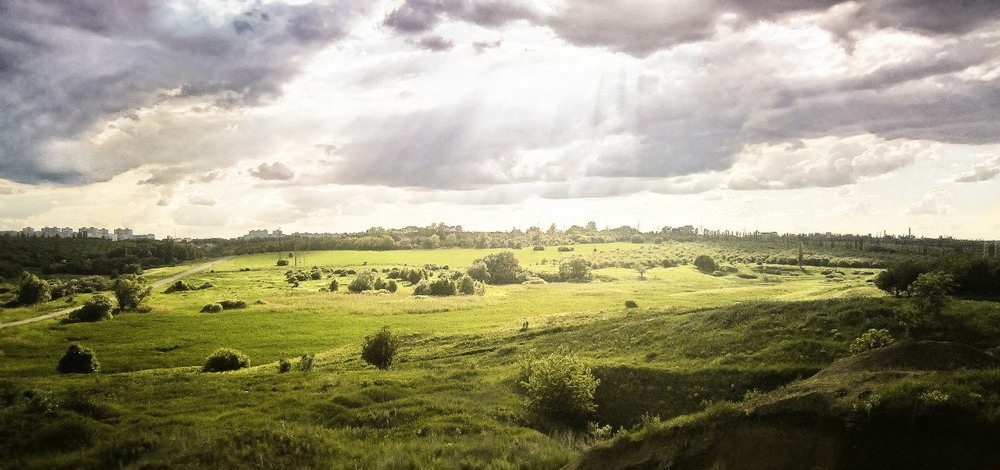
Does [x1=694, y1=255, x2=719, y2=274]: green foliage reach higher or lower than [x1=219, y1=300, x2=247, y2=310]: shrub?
higher

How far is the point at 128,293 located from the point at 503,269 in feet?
369

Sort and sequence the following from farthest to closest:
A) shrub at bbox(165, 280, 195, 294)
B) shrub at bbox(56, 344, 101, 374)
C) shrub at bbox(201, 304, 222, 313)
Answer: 1. shrub at bbox(165, 280, 195, 294)
2. shrub at bbox(201, 304, 222, 313)
3. shrub at bbox(56, 344, 101, 374)

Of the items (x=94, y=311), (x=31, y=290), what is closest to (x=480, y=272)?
(x=94, y=311)

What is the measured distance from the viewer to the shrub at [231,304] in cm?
11062

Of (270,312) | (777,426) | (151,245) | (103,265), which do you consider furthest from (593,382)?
(151,245)

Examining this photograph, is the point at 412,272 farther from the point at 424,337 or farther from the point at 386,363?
the point at 386,363

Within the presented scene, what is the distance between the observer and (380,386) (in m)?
36.2

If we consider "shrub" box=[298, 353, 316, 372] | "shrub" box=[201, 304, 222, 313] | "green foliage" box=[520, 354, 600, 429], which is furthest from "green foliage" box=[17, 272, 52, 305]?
"green foliage" box=[520, 354, 600, 429]

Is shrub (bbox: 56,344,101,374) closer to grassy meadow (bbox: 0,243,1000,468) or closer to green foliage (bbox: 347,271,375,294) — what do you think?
grassy meadow (bbox: 0,243,1000,468)

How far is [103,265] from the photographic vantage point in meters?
113

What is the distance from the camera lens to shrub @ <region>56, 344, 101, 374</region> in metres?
62.8

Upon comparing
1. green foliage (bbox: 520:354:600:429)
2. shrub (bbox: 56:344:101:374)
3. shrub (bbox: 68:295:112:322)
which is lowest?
shrub (bbox: 56:344:101:374)

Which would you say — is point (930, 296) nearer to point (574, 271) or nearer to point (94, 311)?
point (94, 311)

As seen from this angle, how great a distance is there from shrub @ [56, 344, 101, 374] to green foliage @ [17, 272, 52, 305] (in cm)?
3791
